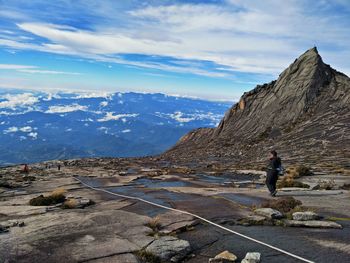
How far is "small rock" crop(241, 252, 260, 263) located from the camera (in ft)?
38.1

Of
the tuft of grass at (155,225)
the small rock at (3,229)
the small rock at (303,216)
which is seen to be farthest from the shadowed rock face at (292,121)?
the small rock at (3,229)

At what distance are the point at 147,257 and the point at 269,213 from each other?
23.8 feet

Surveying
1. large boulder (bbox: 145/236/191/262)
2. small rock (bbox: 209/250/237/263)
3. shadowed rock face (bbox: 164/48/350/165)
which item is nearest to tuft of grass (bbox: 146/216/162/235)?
large boulder (bbox: 145/236/191/262)

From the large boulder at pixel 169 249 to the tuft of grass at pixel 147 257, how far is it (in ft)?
0.37

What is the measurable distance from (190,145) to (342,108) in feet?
147

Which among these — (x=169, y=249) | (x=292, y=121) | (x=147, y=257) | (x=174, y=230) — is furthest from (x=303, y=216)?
(x=292, y=121)

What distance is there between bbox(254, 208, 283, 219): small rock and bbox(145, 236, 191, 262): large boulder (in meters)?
5.39

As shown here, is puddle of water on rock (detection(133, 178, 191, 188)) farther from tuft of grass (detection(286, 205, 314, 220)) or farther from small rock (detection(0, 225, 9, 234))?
small rock (detection(0, 225, 9, 234))

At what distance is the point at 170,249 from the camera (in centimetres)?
1300

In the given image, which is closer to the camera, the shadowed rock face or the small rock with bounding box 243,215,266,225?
the small rock with bounding box 243,215,266,225

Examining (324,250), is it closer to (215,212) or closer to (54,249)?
(215,212)

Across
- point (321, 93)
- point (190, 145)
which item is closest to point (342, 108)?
point (321, 93)

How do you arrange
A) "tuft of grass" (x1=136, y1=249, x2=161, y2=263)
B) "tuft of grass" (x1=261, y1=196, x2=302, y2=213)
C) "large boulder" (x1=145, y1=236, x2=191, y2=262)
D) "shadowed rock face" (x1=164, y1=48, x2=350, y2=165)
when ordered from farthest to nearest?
1. "shadowed rock face" (x1=164, y1=48, x2=350, y2=165)
2. "tuft of grass" (x1=261, y1=196, x2=302, y2=213)
3. "large boulder" (x1=145, y1=236, x2=191, y2=262)
4. "tuft of grass" (x1=136, y1=249, x2=161, y2=263)

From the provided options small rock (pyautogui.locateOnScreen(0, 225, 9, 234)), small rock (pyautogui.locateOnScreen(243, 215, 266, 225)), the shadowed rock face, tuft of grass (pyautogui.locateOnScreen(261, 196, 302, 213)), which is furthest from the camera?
the shadowed rock face
